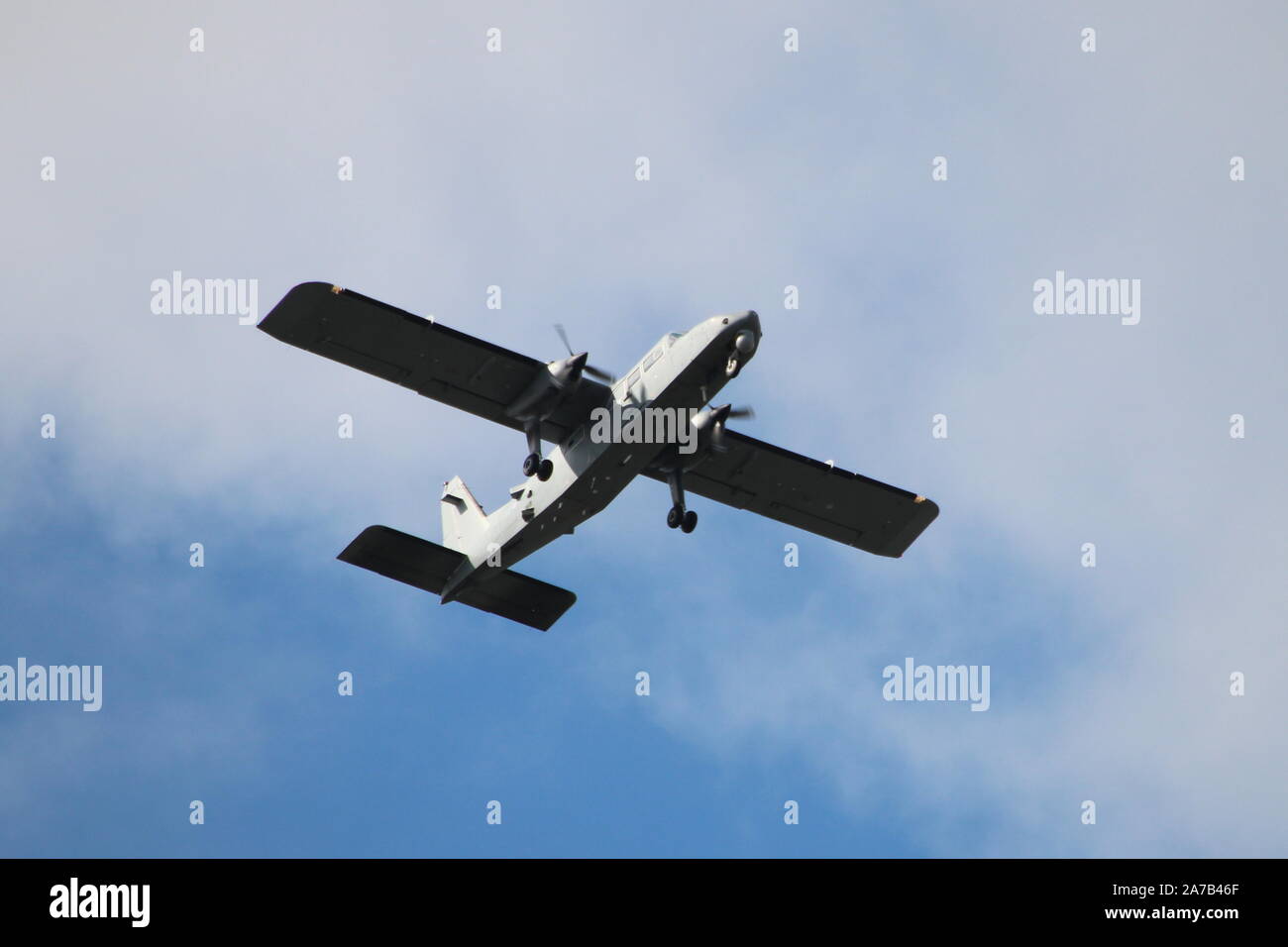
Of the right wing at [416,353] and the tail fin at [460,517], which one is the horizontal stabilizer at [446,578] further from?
the right wing at [416,353]

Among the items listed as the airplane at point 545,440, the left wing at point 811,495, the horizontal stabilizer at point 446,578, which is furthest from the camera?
the left wing at point 811,495

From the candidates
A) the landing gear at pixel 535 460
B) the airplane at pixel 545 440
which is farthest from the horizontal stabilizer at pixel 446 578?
the landing gear at pixel 535 460

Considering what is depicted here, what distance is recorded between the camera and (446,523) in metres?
39.5

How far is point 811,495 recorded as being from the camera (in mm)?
38562

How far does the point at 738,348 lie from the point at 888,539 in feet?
31.6

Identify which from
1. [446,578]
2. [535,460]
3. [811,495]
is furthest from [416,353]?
[811,495]

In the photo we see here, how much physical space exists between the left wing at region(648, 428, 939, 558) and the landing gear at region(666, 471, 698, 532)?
797 mm

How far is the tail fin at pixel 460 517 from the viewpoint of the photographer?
37.7 m

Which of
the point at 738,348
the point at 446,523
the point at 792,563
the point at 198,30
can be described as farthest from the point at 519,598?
the point at 198,30

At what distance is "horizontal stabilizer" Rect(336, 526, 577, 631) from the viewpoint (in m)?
35.8

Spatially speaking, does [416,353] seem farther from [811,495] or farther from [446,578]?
[811,495]

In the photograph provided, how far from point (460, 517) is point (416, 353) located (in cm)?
608

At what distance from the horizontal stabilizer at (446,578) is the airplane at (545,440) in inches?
1.2

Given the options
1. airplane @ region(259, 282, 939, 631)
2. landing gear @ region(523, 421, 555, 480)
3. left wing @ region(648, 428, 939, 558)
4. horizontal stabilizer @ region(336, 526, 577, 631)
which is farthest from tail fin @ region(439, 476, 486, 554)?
left wing @ region(648, 428, 939, 558)
